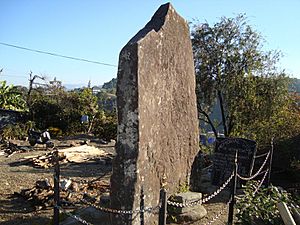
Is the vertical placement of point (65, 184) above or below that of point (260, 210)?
below

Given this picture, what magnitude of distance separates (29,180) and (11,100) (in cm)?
1448

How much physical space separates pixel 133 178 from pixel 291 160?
6313mm

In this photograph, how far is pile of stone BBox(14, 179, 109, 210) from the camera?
295 inches

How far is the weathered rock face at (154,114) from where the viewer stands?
5320 millimetres

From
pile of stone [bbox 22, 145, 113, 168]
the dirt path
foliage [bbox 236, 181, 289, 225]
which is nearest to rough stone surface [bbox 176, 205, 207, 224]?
foliage [bbox 236, 181, 289, 225]

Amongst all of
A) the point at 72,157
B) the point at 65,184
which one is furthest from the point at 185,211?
the point at 72,157

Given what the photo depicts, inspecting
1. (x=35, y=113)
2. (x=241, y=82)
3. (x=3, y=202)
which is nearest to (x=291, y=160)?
(x=241, y=82)

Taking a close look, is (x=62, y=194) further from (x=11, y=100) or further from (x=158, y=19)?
(x=11, y=100)

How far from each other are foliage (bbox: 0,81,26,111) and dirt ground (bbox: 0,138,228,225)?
7867 millimetres

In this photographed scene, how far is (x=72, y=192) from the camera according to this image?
26.1 feet

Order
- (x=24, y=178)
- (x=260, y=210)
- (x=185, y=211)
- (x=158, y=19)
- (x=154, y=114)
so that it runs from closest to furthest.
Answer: (x=260, y=210)
(x=154, y=114)
(x=185, y=211)
(x=158, y=19)
(x=24, y=178)

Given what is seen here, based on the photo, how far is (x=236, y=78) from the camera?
14648 mm

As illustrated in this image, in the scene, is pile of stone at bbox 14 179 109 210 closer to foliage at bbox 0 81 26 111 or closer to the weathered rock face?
the weathered rock face

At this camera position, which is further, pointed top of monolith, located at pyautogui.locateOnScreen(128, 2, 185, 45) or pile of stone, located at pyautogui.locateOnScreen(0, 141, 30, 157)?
pile of stone, located at pyautogui.locateOnScreen(0, 141, 30, 157)
